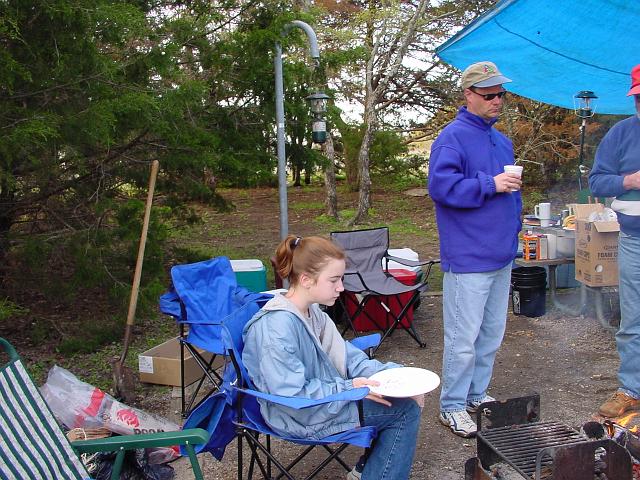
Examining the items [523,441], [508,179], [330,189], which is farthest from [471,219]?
[330,189]

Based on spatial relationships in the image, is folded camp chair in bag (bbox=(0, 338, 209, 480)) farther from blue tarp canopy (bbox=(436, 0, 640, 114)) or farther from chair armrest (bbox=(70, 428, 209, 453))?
blue tarp canopy (bbox=(436, 0, 640, 114))

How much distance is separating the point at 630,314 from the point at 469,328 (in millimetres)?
907

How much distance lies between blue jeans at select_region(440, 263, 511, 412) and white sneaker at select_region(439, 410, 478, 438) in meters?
0.03

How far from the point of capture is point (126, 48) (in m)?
4.50

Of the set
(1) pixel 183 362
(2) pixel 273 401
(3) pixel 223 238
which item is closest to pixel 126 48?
(1) pixel 183 362

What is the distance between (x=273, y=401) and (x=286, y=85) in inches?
187

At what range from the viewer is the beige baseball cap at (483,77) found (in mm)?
3107

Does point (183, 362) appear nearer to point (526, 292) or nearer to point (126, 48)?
point (126, 48)

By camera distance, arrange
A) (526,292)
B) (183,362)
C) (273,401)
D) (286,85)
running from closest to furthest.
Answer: (273,401), (183,362), (526,292), (286,85)

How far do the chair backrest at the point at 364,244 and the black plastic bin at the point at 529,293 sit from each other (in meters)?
1.13

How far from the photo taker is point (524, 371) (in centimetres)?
429

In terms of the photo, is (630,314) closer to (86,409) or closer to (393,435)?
(393,435)

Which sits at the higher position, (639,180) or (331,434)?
(639,180)

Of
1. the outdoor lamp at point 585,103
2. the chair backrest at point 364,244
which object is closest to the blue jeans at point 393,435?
the chair backrest at point 364,244
